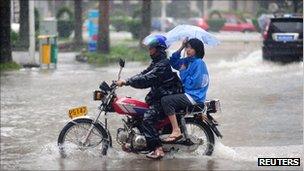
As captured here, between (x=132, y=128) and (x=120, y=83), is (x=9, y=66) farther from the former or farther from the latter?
(x=120, y=83)

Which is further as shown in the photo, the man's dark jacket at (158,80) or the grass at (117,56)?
the grass at (117,56)

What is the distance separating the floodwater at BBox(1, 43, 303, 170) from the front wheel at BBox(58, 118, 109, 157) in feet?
0.42

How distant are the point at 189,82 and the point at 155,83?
46 cm

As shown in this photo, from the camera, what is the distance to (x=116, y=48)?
101ft

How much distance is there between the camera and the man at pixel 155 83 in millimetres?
8602

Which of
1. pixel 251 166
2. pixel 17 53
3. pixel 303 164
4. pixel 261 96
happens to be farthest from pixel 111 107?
pixel 17 53

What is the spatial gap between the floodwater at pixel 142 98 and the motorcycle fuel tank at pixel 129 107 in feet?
2.27

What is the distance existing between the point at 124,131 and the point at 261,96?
7.03 metres

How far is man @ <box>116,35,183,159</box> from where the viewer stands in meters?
8.60

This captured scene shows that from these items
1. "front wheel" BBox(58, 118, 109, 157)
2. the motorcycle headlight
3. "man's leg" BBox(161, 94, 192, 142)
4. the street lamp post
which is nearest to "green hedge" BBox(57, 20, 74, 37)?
the street lamp post

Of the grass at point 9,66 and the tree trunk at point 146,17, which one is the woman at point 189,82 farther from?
the tree trunk at point 146,17

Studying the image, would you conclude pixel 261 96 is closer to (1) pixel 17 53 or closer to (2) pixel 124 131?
(2) pixel 124 131

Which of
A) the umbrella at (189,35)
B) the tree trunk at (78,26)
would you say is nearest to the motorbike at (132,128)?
the umbrella at (189,35)

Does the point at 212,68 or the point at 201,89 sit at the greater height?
the point at 201,89
